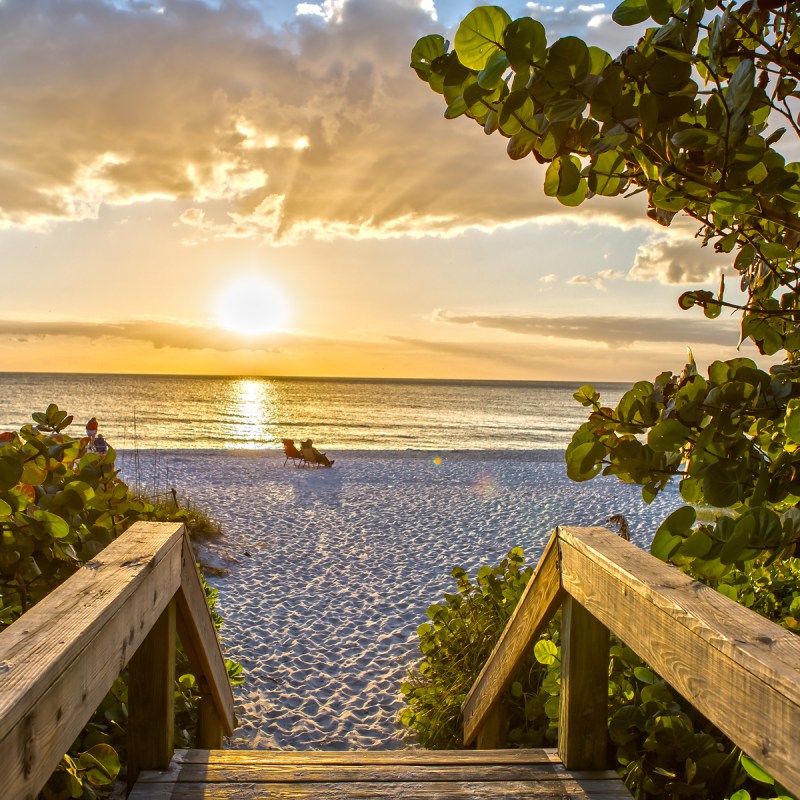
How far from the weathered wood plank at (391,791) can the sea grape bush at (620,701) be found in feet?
0.59

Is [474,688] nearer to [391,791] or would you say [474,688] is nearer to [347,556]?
[391,791]

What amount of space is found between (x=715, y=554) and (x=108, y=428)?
144ft

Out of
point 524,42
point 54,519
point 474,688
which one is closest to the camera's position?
point 524,42

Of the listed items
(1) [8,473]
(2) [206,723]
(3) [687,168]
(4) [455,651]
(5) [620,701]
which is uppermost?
(3) [687,168]

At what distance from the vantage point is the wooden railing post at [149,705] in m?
2.36

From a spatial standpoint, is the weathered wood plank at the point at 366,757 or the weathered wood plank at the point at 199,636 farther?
the weathered wood plank at the point at 199,636

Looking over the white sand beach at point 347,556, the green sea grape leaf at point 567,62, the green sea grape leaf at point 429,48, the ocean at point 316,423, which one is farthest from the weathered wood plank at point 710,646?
the ocean at point 316,423

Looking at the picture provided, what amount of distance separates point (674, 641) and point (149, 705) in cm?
178

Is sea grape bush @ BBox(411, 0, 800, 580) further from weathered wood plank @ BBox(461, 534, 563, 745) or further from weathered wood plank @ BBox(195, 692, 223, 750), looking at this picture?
weathered wood plank @ BBox(195, 692, 223, 750)

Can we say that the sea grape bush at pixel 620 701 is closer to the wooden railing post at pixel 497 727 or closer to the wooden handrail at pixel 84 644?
the wooden railing post at pixel 497 727

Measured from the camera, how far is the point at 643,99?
97cm

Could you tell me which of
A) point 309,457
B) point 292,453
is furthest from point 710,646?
point 292,453

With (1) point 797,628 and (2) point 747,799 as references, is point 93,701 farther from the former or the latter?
(1) point 797,628

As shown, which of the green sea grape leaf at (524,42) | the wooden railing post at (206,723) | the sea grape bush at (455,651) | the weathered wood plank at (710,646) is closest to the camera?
the green sea grape leaf at (524,42)
